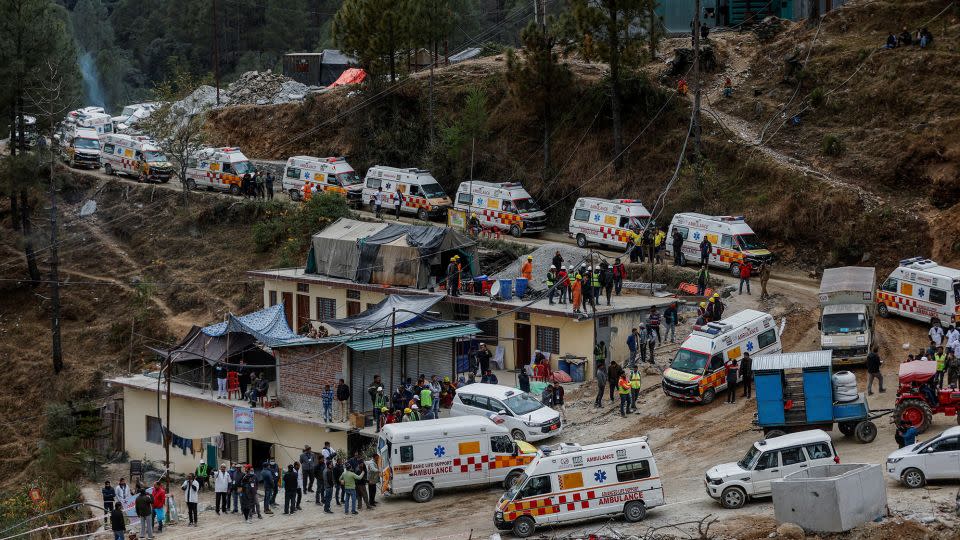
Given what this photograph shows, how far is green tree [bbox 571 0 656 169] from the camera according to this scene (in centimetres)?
5778

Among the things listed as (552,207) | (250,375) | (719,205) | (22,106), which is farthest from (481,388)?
(22,106)

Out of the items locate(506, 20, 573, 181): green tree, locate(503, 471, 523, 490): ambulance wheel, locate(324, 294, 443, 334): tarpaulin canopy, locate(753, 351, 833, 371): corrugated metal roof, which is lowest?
locate(503, 471, 523, 490): ambulance wheel

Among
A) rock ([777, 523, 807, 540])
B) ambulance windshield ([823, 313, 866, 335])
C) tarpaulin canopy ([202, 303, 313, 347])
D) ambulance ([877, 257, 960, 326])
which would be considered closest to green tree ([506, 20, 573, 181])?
tarpaulin canopy ([202, 303, 313, 347])

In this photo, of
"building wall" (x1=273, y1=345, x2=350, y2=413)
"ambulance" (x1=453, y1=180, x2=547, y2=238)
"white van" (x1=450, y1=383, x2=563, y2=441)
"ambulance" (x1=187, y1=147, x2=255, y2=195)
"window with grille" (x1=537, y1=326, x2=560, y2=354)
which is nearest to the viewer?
"white van" (x1=450, y1=383, x2=563, y2=441)

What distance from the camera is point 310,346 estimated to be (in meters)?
39.5

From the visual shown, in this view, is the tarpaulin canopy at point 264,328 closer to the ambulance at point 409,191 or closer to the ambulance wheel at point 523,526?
the ambulance wheel at point 523,526

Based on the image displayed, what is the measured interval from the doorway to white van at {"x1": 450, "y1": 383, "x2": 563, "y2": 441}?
7784mm

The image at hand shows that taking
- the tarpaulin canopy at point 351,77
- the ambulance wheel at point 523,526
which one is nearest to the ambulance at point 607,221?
the tarpaulin canopy at point 351,77

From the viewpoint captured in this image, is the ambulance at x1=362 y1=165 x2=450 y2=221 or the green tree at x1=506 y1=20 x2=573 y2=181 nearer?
the ambulance at x1=362 y1=165 x2=450 y2=221

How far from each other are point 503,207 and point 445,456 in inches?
1051

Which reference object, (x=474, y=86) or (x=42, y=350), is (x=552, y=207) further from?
(x=42, y=350)

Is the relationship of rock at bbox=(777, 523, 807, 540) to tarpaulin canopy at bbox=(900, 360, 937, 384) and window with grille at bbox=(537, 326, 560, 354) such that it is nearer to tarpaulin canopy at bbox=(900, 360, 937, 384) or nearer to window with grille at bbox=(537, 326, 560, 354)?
tarpaulin canopy at bbox=(900, 360, 937, 384)

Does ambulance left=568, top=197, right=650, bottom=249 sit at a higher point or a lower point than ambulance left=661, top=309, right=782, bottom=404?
higher

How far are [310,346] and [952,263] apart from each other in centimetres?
2309
